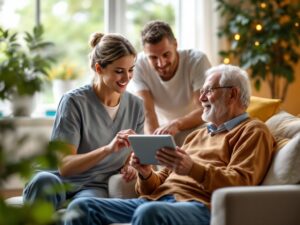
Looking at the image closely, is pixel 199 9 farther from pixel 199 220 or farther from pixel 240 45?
pixel 199 220

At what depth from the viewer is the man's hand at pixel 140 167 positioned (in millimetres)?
2428

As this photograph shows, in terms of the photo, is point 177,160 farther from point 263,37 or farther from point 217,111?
point 263,37

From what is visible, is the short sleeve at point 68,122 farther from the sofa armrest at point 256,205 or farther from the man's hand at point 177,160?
the sofa armrest at point 256,205

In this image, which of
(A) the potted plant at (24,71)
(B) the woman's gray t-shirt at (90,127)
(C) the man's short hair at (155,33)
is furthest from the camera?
(C) the man's short hair at (155,33)

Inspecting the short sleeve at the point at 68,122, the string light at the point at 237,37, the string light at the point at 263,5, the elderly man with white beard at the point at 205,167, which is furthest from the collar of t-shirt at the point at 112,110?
the string light at the point at 263,5

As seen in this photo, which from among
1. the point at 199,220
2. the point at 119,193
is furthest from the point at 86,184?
the point at 199,220

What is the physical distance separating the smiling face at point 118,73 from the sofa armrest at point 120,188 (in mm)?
419

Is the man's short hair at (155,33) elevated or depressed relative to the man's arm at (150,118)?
elevated

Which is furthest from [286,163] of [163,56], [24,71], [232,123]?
[24,71]

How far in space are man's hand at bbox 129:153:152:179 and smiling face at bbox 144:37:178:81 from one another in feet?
3.03

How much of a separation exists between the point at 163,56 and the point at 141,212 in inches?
51.8

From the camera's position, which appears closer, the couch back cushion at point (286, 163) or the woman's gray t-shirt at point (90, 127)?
the couch back cushion at point (286, 163)

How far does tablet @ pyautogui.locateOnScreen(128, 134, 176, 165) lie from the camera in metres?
2.23

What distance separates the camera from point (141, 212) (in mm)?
2115
